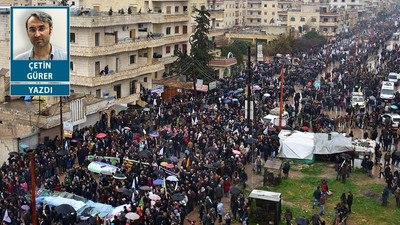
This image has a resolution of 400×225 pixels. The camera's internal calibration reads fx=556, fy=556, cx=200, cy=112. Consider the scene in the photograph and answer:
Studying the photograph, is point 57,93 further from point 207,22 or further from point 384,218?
point 207,22

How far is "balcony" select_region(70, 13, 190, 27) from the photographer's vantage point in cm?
3756

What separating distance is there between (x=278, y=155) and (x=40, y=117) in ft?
43.1

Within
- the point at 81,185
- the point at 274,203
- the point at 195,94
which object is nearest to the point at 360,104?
the point at 195,94

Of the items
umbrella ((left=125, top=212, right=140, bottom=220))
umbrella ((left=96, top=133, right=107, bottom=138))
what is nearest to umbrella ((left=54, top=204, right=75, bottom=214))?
umbrella ((left=125, top=212, right=140, bottom=220))

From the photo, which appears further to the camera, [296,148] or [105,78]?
[105,78]

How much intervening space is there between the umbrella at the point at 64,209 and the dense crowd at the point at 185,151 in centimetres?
46

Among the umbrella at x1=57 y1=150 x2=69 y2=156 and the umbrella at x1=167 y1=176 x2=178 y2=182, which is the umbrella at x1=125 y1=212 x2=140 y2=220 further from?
the umbrella at x1=57 y1=150 x2=69 y2=156

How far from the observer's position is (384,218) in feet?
76.6

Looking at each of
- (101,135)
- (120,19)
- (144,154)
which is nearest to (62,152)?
(101,135)

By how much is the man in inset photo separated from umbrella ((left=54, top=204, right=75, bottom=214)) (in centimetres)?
558

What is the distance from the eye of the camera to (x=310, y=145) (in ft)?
98.9

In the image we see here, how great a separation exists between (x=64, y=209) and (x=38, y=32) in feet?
22.6

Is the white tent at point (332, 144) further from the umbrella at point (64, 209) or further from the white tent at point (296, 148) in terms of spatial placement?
the umbrella at point (64, 209)

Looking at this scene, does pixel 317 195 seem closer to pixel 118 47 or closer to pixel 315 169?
pixel 315 169
